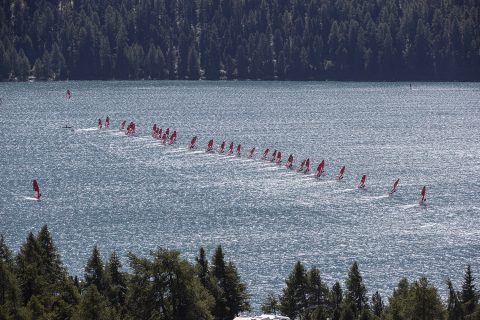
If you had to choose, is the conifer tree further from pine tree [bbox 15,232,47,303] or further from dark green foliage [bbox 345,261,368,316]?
pine tree [bbox 15,232,47,303]

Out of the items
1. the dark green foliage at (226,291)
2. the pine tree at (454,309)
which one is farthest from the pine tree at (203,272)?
the pine tree at (454,309)

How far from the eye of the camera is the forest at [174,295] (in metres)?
68.4

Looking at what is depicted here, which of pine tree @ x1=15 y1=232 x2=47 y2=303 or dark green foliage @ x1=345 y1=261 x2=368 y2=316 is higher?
pine tree @ x1=15 y1=232 x2=47 y2=303

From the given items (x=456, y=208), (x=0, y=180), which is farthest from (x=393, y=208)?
(x=0, y=180)

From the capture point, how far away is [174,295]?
7144cm

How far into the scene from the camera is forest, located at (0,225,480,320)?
68438 mm

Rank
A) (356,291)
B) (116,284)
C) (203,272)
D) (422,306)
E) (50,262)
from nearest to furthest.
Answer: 1. (422,306)
2. (203,272)
3. (356,291)
4. (116,284)
5. (50,262)

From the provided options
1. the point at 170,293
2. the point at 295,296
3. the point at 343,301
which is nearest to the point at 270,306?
the point at 295,296

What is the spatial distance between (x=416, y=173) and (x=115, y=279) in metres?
77.2

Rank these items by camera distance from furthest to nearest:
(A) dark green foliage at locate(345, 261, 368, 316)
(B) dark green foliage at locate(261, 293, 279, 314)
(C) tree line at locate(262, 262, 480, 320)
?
1. (B) dark green foliage at locate(261, 293, 279, 314)
2. (A) dark green foliage at locate(345, 261, 368, 316)
3. (C) tree line at locate(262, 262, 480, 320)

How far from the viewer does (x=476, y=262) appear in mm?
100188

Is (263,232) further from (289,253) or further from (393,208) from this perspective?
(393,208)

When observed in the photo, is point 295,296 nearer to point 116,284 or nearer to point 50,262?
point 116,284

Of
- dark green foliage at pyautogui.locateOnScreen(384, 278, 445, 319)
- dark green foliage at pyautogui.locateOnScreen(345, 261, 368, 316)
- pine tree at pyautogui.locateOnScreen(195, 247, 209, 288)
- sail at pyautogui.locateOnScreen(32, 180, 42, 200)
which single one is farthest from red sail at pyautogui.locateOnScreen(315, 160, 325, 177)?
dark green foliage at pyautogui.locateOnScreen(384, 278, 445, 319)
